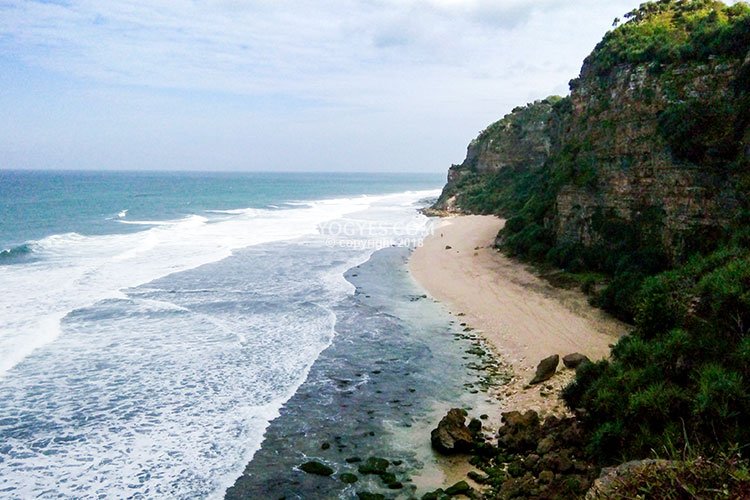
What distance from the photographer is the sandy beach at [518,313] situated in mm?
15445

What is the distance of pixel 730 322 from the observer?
10.5 m

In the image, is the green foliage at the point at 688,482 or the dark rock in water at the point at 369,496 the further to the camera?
the dark rock in water at the point at 369,496

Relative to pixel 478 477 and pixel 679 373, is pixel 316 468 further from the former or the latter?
pixel 679 373

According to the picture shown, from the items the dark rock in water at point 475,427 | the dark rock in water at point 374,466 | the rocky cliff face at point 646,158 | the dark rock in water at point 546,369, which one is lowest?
the dark rock in water at point 374,466

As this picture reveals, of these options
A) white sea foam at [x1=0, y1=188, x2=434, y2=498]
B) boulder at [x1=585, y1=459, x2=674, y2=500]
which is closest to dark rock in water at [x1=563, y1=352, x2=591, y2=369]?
white sea foam at [x1=0, y1=188, x2=434, y2=498]

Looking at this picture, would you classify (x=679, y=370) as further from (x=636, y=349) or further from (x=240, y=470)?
(x=240, y=470)

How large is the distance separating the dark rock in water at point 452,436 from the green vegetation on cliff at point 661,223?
8.98ft

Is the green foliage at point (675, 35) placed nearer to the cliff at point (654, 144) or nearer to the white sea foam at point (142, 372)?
the cliff at point (654, 144)

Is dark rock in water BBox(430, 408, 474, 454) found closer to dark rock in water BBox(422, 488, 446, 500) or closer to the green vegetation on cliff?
dark rock in water BBox(422, 488, 446, 500)

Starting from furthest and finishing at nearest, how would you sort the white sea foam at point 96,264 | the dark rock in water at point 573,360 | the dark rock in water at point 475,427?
the white sea foam at point 96,264
the dark rock in water at point 573,360
the dark rock in water at point 475,427

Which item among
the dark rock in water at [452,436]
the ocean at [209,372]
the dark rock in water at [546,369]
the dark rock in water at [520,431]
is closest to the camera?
the ocean at [209,372]

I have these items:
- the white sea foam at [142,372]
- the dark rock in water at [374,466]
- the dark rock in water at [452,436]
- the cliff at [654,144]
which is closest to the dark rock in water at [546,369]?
the dark rock in water at [452,436]

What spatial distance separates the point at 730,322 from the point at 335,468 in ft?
29.6

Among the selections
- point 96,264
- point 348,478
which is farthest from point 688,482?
point 96,264
